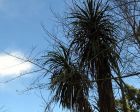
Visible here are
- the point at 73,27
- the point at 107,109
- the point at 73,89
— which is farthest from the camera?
the point at 73,89

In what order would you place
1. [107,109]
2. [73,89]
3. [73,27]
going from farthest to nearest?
[73,89] → [73,27] → [107,109]

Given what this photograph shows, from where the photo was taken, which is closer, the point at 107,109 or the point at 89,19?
the point at 107,109

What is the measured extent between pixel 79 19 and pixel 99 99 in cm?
287

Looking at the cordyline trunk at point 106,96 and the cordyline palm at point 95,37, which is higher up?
the cordyline palm at point 95,37

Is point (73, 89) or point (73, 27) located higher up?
point (73, 27)

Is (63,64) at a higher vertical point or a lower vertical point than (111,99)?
higher

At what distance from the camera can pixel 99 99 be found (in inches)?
573

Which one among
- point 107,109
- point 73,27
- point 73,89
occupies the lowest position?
point 107,109

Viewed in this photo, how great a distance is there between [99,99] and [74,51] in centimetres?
176

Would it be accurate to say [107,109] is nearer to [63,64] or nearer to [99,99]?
[99,99]

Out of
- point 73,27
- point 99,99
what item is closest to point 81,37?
point 73,27

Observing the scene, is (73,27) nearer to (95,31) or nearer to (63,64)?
(95,31)

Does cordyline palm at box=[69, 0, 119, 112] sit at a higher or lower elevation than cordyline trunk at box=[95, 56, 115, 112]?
higher

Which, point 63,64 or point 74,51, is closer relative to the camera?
point 74,51
